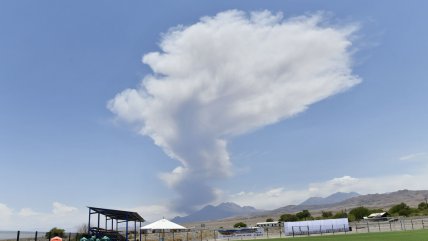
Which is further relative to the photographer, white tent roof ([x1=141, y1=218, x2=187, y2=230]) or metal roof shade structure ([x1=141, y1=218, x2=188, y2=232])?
white tent roof ([x1=141, y1=218, x2=187, y2=230])

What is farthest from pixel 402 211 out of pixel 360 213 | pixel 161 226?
pixel 161 226

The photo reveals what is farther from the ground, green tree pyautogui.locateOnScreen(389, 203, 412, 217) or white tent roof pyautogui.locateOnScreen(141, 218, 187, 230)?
green tree pyautogui.locateOnScreen(389, 203, 412, 217)

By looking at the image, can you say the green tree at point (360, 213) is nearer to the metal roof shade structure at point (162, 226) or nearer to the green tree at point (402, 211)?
the green tree at point (402, 211)

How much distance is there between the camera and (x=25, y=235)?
24016 millimetres

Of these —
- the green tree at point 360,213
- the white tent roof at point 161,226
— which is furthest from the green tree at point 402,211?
the white tent roof at point 161,226

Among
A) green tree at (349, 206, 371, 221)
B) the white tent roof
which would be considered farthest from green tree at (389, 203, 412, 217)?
the white tent roof

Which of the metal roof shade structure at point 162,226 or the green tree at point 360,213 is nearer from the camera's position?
the metal roof shade structure at point 162,226

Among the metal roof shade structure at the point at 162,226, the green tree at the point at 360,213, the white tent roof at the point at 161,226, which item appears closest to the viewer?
the metal roof shade structure at the point at 162,226

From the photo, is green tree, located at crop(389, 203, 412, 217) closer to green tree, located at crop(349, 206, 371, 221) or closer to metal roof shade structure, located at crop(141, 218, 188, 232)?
green tree, located at crop(349, 206, 371, 221)

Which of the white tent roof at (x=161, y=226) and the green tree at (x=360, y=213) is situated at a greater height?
the green tree at (x=360, y=213)

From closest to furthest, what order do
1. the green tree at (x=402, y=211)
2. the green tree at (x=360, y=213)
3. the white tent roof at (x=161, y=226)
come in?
the white tent roof at (x=161, y=226) < the green tree at (x=402, y=211) < the green tree at (x=360, y=213)

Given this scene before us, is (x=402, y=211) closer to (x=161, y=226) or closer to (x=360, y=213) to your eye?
(x=360, y=213)

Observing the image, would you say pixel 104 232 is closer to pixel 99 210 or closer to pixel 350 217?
pixel 99 210

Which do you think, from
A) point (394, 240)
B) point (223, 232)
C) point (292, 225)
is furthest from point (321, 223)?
point (394, 240)
